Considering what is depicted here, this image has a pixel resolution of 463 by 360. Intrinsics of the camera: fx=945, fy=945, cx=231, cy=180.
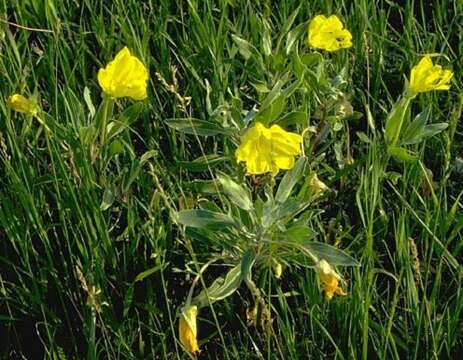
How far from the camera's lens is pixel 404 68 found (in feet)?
7.22

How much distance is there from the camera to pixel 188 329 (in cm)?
143

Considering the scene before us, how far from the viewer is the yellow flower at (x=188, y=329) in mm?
1430

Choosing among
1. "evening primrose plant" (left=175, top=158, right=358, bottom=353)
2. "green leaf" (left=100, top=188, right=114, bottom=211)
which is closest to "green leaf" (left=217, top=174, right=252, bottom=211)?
"evening primrose plant" (left=175, top=158, right=358, bottom=353)

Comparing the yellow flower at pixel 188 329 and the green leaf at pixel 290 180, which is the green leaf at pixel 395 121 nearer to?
the green leaf at pixel 290 180

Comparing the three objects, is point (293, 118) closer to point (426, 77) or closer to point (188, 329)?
point (426, 77)

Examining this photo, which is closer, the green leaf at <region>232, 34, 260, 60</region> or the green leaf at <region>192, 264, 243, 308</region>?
the green leaf at <region>192, 264, 243, 308</region>

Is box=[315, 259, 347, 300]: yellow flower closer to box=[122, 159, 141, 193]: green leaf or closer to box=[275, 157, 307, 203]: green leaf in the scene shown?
box=[275, 157, 307, 203]: green leaf

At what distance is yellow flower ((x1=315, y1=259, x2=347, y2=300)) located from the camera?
4.81ft

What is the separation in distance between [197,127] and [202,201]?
0.15m

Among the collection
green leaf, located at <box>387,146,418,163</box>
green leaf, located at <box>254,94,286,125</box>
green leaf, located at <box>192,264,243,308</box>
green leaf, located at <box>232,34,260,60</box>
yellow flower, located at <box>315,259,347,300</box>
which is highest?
green leaf, located at <box>232,34,260,60</box>

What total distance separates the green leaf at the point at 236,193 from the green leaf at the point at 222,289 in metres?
0.11

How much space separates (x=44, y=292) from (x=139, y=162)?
0.95 feet

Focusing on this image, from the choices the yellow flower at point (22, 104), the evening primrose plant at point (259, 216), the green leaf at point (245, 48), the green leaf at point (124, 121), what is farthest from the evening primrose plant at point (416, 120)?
the yellow flower at point (22, 104)

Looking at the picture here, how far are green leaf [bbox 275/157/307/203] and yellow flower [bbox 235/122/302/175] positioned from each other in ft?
0.21
